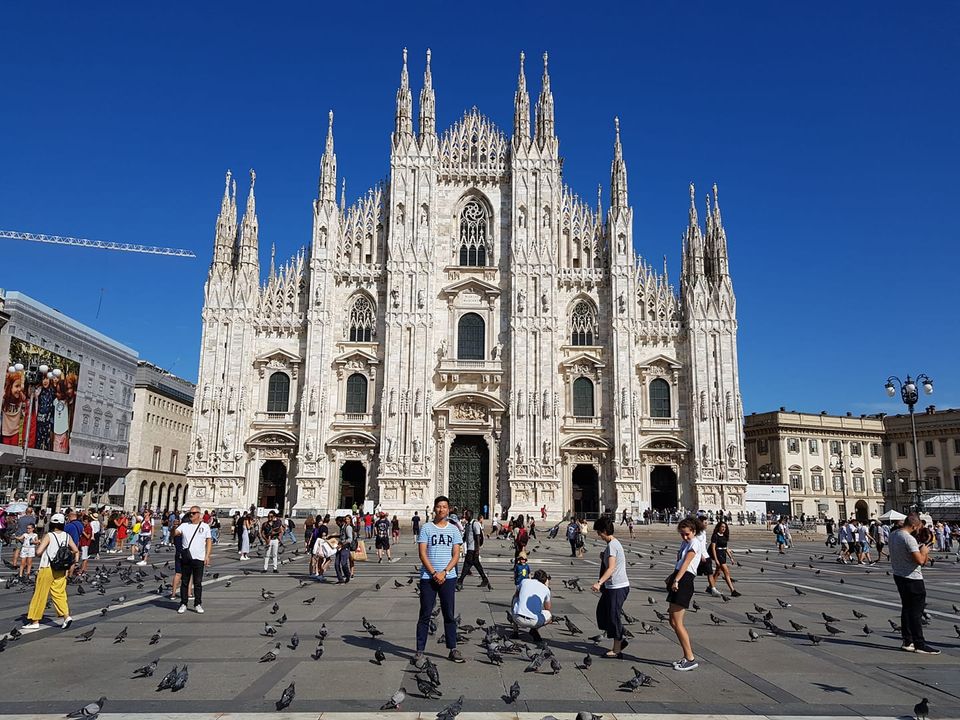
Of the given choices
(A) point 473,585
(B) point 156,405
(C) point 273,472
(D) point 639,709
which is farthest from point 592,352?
(B) point 156,405

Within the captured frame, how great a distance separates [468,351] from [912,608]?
115 ft

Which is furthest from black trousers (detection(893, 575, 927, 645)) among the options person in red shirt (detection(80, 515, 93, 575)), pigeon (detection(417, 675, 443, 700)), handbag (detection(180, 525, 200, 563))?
person in red shirt (detection(80, 515, 93, 575))

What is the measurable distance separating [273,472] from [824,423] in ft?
164

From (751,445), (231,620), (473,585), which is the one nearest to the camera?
(231,620)

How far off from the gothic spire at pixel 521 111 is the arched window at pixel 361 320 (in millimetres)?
13507

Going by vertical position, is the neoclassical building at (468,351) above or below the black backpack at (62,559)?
above

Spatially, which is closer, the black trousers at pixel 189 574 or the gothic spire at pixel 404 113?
the black trousers at pixel 189 574

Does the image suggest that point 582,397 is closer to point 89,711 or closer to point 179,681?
point 179,681

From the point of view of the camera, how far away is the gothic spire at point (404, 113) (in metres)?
44.5

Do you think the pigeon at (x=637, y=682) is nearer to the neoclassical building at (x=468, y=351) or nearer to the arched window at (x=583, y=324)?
the neoclassical building at (x=468, y=351)

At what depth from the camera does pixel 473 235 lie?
4516 cm

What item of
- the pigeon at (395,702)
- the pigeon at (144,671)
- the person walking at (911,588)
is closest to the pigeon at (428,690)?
the pigeon at (395,702)

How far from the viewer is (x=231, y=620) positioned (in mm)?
11477

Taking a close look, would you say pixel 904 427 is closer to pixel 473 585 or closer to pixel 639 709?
pixel 473 585
